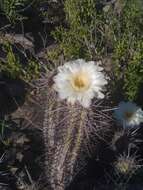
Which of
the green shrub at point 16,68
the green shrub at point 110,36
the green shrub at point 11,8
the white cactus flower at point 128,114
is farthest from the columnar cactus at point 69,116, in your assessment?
the green shrub at point 11,8

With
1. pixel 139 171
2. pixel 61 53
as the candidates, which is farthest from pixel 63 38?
pixel 139 171

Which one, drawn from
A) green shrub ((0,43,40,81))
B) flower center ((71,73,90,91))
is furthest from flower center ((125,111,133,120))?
flower center ((71,73,90,91))

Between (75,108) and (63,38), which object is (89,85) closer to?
(75,108)

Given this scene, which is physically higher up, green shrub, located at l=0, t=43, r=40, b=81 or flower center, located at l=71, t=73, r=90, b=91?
green shrub, located at l=0, t=43, r=40, b=81

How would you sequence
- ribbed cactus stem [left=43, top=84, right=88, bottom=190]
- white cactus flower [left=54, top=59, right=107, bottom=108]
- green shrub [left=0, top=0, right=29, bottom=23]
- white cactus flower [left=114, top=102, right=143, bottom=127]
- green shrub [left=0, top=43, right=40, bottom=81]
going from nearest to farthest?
white cactus flower [left=54, top=59, right=107, bottom=108]
ribbed cactus stem [left=43, top=84, right=88, bottom=190]
white cactus flower [left=114, top=102, right=143, bottom=127]
green shrub [left=0, top=43, right=40, bottom=81]
green shrub [left=0, top=0, right=29, bottom=23]

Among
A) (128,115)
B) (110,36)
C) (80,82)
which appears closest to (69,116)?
(80,82)

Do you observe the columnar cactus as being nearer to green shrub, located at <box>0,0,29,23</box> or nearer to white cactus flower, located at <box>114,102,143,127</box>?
white cactus flower, located at <box>114,102,143,127</box>

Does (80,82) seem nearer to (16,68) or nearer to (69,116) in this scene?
(69,116)
